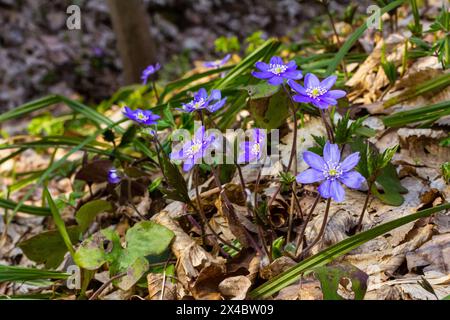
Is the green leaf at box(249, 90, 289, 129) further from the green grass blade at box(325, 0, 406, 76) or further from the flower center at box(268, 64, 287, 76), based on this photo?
the green grass blade at box(325, 0, 406, 76)

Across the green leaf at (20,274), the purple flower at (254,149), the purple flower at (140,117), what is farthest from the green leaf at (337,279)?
the green leaf at (20,274)

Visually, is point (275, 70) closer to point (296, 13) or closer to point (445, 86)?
point (445, 86)

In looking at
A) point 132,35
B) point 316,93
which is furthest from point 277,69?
point 132,35

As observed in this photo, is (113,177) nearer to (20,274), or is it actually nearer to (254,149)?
(20,274)

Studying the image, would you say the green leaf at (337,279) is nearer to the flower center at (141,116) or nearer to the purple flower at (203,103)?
the purple flower at (203,103)

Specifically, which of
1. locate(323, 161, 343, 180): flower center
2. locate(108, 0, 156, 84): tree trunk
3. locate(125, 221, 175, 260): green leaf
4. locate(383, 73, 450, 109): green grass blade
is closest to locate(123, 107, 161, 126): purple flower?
locate(125, 221, 175, 260): green leaf
